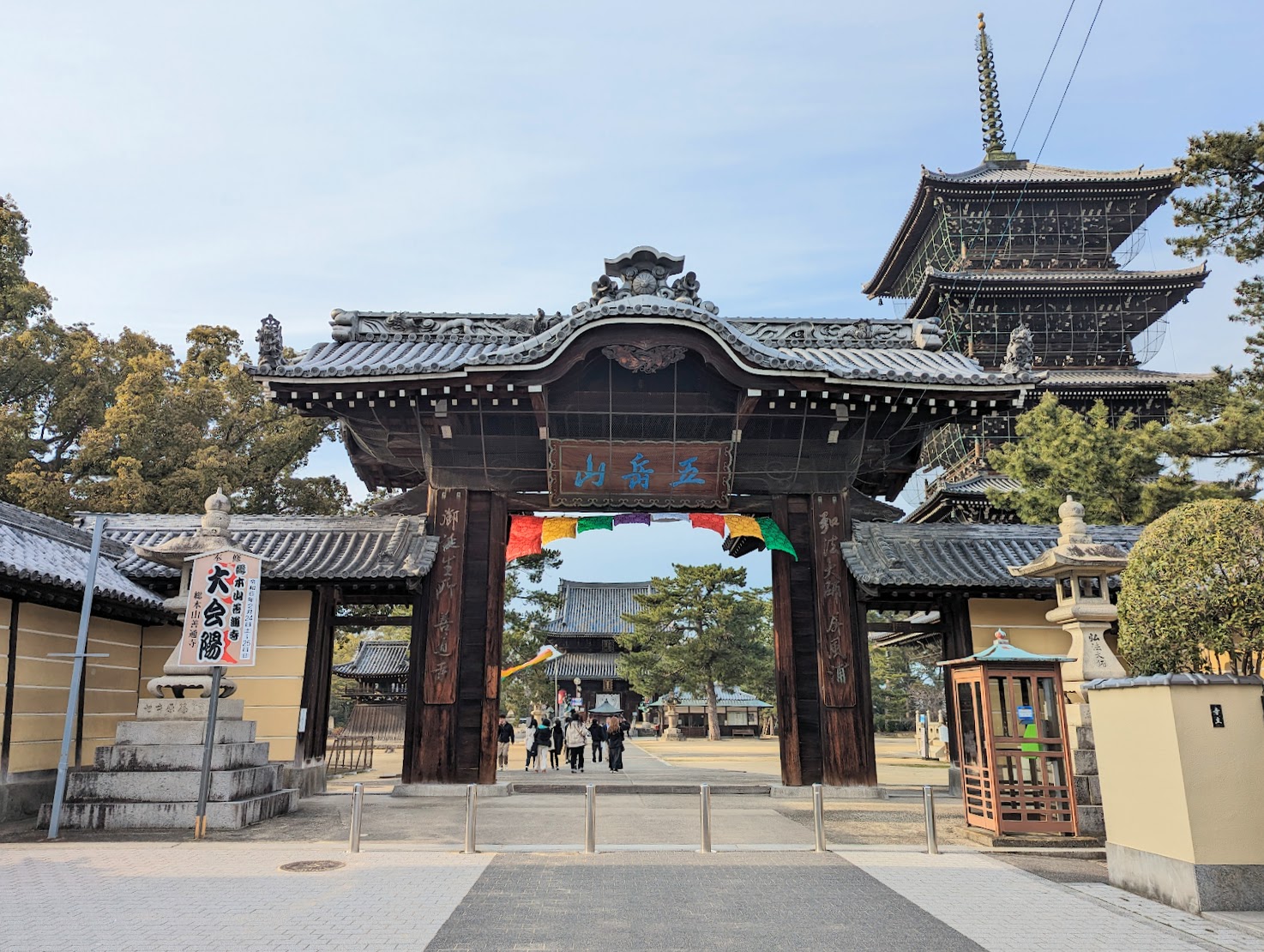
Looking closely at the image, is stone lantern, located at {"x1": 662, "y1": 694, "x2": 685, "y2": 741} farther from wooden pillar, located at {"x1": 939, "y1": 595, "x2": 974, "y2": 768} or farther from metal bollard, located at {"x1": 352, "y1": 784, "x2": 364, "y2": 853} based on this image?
metal bollard, located at {"x1": 352, "y1": 784, "x2": 364, "y2": 853}

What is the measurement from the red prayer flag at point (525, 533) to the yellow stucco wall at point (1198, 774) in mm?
10872

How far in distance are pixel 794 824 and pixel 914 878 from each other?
3.45 meters

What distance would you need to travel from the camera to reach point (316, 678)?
15.2 m

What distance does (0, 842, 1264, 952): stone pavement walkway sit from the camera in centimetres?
613

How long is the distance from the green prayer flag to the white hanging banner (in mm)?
8854

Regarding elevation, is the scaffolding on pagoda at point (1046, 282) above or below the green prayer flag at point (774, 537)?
above

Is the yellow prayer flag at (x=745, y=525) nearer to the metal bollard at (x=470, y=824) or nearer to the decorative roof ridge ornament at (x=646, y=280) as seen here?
the decorative roof ridge ornament at (x=646, y=280)

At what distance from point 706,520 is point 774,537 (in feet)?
4.68

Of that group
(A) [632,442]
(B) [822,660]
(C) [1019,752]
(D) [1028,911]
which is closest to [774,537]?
(B) [822,660]

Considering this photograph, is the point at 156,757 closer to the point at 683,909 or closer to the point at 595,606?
the point at 683,909

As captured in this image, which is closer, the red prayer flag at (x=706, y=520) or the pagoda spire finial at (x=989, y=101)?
the red prayer flag at (x=706, y=520)

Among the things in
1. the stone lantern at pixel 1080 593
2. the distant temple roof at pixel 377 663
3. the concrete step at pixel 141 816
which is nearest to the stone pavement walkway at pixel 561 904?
the concrete step at pixel 141 816

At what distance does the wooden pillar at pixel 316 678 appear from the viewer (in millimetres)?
14758

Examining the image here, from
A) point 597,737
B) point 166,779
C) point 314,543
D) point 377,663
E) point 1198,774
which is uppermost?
point 314,543
